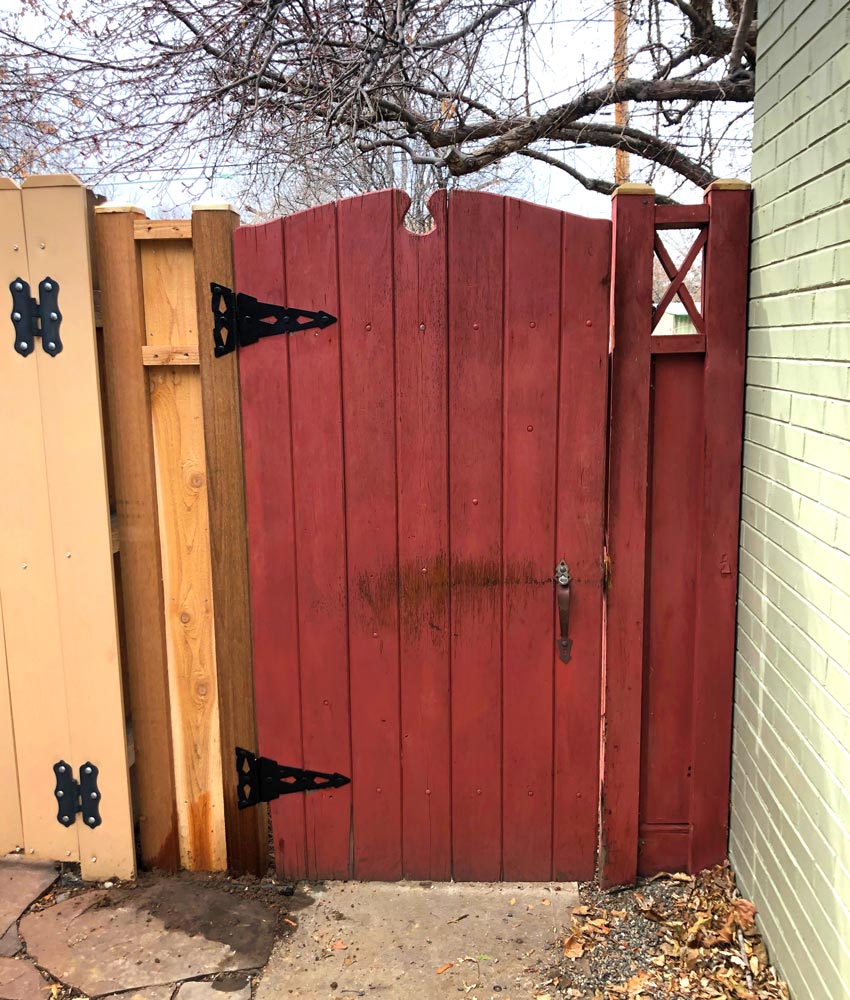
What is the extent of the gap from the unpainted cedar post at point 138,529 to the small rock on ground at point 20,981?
520 millimetres

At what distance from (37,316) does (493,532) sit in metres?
1.55

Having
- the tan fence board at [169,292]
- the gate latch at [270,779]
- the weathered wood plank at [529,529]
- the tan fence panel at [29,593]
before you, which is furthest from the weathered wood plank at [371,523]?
the tan fence panel at [29,593]

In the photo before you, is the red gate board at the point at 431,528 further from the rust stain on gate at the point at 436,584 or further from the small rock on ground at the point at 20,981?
the small rock on ground at the point at 20,981

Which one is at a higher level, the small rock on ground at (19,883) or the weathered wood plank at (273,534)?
the weathered wood plank at (273,534)

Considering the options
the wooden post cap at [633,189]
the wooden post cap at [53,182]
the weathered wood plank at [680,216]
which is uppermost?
the wooden post cap at [53,182]

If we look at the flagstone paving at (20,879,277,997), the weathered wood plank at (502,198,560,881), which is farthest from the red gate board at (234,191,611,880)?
the flagstone paving at (20,879,277,997)

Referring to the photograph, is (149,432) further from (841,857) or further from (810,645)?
(841,857)

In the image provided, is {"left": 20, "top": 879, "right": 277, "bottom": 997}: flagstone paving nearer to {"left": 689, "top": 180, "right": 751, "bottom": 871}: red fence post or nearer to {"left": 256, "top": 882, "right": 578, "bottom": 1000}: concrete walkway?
{"left": 256, "top": 882, "right": 578, "bottom": 1000}: concrete walkway

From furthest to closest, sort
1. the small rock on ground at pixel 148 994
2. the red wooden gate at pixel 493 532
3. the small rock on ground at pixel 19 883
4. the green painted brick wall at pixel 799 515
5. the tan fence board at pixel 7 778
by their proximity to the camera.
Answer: the tan fence board at pixel 7 778 → the small rock on ground at pixel 19 883 → the red wooden gate at pixel 493 532 → the small rock on ground at pixel 148 994 → the green painted brick wall at pixel 799 515

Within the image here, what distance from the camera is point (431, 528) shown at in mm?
2672

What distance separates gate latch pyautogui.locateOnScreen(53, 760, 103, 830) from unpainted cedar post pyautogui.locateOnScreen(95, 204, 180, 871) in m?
0.14

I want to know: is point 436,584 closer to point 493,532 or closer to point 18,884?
point 493,532

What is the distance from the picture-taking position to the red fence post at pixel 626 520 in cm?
252

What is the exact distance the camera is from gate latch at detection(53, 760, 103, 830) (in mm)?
2812
